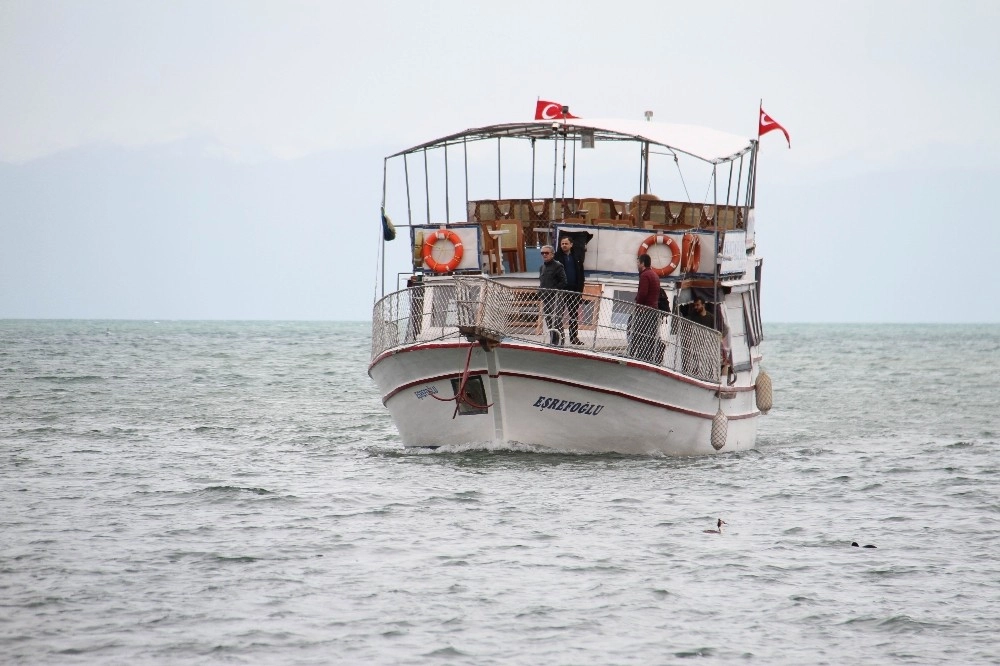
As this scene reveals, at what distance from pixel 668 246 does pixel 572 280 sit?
68.2 inches

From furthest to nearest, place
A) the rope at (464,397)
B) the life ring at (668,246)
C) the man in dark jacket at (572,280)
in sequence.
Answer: the life ring at (668,246) < the man in dark jacket at (572,280) < the rope at (464,397)

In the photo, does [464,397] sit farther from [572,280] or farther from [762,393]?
[762,393]

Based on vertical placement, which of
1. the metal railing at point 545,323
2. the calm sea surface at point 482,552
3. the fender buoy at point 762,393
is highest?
→ the metal railing at point 545,323

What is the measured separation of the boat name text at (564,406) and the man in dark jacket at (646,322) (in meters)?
0.92

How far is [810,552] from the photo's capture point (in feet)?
51.3

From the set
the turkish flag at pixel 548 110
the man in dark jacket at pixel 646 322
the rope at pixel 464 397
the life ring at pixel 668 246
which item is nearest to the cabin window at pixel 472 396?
the rope at pixel 464 397

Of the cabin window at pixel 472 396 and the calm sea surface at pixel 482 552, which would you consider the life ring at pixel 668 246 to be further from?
the cabin window at pixel 472 396

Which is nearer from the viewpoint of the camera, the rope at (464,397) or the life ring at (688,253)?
the rope at (464,397)

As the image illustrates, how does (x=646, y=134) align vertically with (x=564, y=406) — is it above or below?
above

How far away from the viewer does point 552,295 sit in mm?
20641

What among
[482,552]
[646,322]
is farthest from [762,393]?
[482,552]

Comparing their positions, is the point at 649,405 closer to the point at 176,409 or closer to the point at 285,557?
the point at 285,557

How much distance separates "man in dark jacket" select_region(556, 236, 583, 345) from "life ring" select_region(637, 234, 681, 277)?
3.40 ft

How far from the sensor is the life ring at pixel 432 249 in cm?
2331
